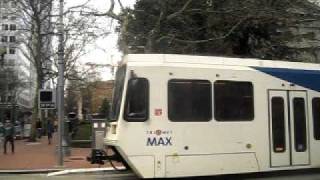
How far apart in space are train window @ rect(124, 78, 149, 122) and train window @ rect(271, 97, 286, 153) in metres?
3.76

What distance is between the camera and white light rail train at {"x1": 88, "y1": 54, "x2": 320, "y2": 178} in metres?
15.0

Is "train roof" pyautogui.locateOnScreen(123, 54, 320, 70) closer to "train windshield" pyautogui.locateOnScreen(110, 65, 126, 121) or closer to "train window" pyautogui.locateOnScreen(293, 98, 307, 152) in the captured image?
"train windshield" pyautogui.locateOnScreen(110, 65, 126, 121)

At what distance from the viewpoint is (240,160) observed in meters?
15.9

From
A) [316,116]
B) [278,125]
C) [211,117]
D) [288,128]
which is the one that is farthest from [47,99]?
[316,116]

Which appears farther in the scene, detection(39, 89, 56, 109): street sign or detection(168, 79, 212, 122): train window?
detection(39, 89, 56, 109): street sign

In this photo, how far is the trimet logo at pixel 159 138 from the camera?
589 inches

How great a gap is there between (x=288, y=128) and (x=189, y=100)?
10.2 ft

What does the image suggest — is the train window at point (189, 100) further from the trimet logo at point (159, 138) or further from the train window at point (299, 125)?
the train window at point (299, 125)

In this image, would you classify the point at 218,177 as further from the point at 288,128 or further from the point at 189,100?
the point at 189,100

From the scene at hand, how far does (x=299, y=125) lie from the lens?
17.0 meters

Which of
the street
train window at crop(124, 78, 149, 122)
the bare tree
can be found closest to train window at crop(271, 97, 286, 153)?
the street

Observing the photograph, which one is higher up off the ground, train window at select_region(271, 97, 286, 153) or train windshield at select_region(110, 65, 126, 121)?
train windshield at select_region(110, 65, 126, 121)

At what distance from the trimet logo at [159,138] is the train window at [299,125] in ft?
12.8

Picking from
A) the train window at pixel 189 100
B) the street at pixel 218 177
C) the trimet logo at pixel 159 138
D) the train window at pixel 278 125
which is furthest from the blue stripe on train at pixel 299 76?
the trimet logo at pixel 159 138
